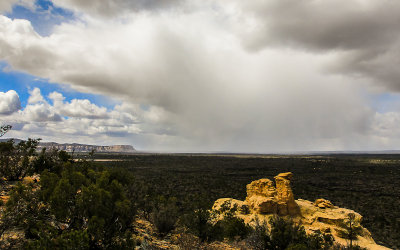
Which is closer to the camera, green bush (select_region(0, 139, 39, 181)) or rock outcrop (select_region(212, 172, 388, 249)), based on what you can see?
green bush (select_region(0, 139, 39, 181))

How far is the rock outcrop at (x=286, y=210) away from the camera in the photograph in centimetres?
2084

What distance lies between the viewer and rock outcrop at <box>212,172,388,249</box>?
20844 millimetres

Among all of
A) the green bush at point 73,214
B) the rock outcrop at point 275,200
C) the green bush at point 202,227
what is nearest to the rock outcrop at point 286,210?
the rock outcrop at point 275,200

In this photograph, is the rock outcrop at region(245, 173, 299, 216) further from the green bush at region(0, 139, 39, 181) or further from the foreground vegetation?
the green bush at region(0, 139, 39, 181)

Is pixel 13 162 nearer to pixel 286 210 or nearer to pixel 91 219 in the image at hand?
pixel 91 219

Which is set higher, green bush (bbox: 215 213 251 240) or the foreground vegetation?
the foreground vegetation

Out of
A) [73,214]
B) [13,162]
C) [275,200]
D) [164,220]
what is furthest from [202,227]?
[13,162]

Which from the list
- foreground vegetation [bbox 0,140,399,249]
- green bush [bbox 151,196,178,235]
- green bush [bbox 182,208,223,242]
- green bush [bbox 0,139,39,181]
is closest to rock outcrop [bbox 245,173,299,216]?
foreground vegetation [bbox 0,140,399,249]

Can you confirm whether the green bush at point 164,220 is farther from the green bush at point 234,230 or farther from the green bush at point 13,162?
the green bush at point 13,162

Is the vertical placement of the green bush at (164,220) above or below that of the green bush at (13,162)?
below

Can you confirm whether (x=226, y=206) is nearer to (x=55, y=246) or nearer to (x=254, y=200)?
(x=254, y=200)

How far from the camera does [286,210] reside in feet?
76.6

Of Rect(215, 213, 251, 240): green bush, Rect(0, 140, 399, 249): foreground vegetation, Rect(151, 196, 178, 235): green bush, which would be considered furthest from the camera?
Rect(215, 213, 251, 240): green bush

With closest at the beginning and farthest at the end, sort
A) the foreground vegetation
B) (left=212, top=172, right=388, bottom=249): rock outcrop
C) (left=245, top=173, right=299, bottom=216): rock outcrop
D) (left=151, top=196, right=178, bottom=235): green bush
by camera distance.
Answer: the foreground vegetation < (left=151, top=196, right=178, bottom=235): green bush < (left=212, top=172, right=388, bottom=249): rock outcrop < (left=245, top=173, right=299, bottom=216): rock outcrop
